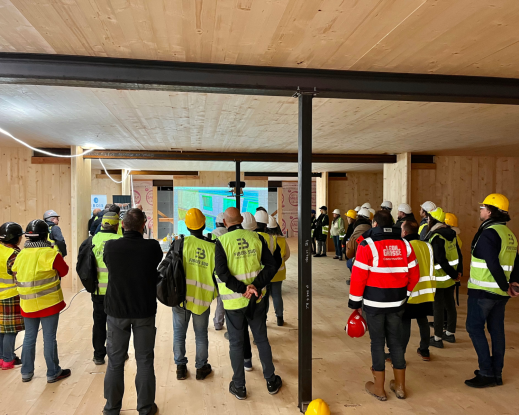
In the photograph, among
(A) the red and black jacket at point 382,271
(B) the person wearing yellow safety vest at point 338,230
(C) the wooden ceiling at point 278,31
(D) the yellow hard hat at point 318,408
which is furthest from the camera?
(B) the person wearing yellow safety vest at point 338,230

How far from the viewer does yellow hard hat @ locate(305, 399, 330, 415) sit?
263 cm

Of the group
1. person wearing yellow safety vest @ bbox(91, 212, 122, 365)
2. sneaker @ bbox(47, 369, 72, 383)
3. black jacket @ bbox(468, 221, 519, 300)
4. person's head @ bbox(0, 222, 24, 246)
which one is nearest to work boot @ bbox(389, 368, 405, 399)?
black jacket @ bbox(468, 221, 519, 300)

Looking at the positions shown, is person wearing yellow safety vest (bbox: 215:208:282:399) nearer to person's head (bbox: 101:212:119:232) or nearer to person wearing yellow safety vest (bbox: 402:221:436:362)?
person's head (bbox: 101:212:119:232)

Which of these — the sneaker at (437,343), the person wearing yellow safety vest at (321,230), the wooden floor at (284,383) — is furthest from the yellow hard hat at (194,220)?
the person wearing yellow safety vest at (321,230)

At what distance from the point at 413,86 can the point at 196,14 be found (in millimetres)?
1843

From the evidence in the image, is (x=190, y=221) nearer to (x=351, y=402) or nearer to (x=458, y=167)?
(x=351, y=402)

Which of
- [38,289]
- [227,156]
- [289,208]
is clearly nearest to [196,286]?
[38,289]

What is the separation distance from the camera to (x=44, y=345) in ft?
10.2

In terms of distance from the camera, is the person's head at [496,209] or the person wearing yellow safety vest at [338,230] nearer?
the person's head at [496,209]

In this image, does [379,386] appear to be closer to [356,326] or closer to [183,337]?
[356,326]

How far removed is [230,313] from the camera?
2887 millimetres

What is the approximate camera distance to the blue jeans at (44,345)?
3104mm

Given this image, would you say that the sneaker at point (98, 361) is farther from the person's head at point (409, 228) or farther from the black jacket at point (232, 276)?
the person's head at point (409, 228)

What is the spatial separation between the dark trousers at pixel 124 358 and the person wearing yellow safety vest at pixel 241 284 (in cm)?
63
